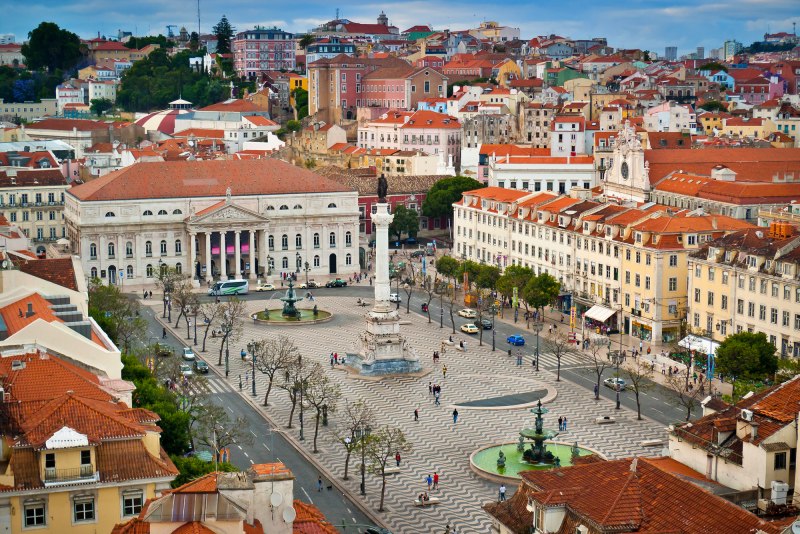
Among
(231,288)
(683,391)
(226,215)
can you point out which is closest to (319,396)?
(683,391)

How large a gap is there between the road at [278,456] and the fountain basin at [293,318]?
16531 millimetres

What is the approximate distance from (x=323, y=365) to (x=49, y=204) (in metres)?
58.6

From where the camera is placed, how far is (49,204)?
136m

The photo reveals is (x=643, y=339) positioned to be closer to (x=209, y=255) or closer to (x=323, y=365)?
(x=323, y=365)

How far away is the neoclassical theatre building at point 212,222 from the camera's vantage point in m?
124

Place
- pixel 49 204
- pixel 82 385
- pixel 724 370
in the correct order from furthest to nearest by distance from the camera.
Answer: pixel 49 204 < pixel 724 370 < pixel 82 385

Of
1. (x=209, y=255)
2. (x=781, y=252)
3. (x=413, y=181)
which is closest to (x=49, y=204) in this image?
(x=209, y=255)

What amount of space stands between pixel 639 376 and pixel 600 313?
23751mm

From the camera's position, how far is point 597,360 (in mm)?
88562

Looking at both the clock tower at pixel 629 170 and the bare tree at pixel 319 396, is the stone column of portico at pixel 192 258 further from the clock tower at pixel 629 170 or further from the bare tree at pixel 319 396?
the bare tree at pixel 319 396

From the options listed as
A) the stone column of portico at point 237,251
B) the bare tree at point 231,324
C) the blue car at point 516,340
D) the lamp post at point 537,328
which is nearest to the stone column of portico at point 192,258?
the stone column of portico at point 237,251

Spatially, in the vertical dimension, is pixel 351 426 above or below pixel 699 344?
below

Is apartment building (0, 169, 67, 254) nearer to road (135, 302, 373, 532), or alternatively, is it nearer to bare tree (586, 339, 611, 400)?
road (135, 302, 373, 532)

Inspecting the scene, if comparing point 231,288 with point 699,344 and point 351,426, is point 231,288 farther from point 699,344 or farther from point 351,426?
point 351,426
